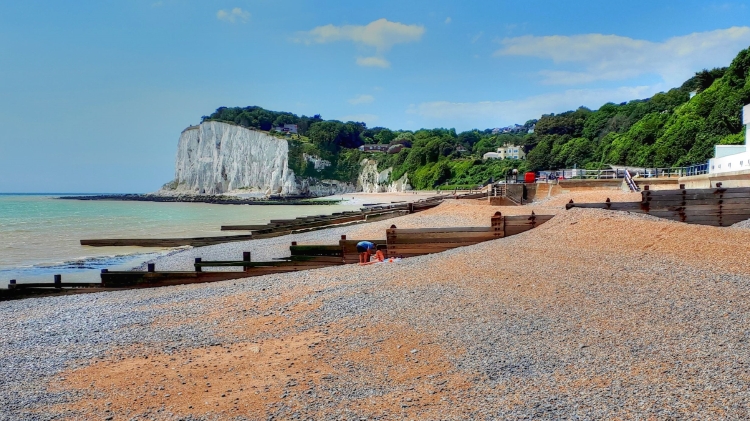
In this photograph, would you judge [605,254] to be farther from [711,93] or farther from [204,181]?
[204,181]

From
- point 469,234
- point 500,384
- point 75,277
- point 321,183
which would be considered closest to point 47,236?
point 75,277

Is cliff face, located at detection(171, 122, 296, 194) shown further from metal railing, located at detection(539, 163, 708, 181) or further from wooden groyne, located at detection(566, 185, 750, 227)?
wooden groyne, located at detection(566, 185, 750, 227)

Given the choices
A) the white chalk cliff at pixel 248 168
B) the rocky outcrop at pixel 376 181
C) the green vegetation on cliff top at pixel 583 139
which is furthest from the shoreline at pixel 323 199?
the green vegetation on cliff top at pixel 583 139

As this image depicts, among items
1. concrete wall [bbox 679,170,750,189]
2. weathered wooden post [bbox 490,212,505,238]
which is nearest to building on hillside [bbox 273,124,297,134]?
concrete wall [bbox 679,170,750,189]

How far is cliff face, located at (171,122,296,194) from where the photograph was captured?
411 feet

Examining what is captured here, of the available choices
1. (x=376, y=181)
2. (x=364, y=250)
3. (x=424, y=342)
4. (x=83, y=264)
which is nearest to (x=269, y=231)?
(x=83, y=264)

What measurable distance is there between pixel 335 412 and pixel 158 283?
26.6ft

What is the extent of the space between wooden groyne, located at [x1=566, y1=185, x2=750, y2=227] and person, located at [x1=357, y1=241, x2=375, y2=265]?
217 inches

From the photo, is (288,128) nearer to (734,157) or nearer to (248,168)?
(248,168)

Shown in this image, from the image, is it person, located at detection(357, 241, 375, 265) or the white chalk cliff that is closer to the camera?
person, located at detection(357, 241, 375, 265)

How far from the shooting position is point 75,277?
1495cm

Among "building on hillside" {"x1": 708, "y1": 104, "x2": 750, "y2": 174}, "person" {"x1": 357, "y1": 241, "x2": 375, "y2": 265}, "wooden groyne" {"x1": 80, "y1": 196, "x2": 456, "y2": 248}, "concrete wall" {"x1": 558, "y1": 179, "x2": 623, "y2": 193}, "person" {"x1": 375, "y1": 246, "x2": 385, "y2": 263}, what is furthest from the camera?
"concrete wall" {"x1": 558, "y1": 179, "x2": 623, "y2": 193}

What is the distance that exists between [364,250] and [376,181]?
11448 cm

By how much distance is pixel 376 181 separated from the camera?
126 metres
